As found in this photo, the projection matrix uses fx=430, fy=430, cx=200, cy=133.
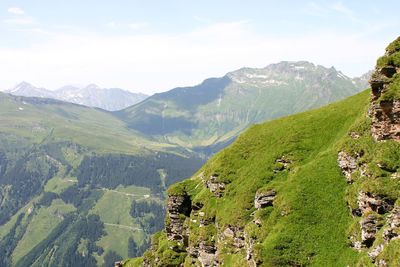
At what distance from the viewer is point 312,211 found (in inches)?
3799

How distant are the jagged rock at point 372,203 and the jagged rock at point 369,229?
6.98ft

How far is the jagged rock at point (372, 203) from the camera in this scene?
262 ft

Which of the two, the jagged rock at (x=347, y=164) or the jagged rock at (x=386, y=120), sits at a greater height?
the jagged rock at (x=386, y=120)

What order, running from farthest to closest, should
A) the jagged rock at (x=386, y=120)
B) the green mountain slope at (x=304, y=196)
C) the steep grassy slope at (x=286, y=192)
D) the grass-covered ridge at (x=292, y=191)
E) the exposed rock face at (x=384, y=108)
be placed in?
the steep grassy slope at (x=286, y=192) → the exposed rock face at (x=384, y=108) → the jagged rock at (x=386, y=120) → the grass-covered ridge at (x=292, y=191) → the green mountain slope at (x=304, y=196)

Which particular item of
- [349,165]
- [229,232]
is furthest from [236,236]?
[349,165]

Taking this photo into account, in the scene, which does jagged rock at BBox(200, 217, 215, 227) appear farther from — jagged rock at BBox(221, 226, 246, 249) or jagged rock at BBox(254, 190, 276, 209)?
jagged rock at BBox(254, 190, 276, 209)

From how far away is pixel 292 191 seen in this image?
4043 inches

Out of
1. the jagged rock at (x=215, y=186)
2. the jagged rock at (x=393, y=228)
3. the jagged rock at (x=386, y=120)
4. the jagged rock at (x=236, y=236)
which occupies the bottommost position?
the jagged rock at (x=236, y=236)

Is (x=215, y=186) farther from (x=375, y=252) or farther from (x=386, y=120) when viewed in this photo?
(x=375, y=252)

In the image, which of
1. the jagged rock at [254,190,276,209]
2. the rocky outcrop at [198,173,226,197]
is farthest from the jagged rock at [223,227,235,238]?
the rocky outcrop at [198,173,226,197]

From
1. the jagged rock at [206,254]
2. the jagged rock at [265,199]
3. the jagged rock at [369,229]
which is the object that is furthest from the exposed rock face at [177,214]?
the jagged rock at [369,229]

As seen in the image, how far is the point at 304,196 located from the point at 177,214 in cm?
5469

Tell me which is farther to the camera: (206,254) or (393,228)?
(206,254)

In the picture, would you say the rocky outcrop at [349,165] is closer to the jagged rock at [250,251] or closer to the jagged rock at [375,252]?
the jagged rock at [375,252]
